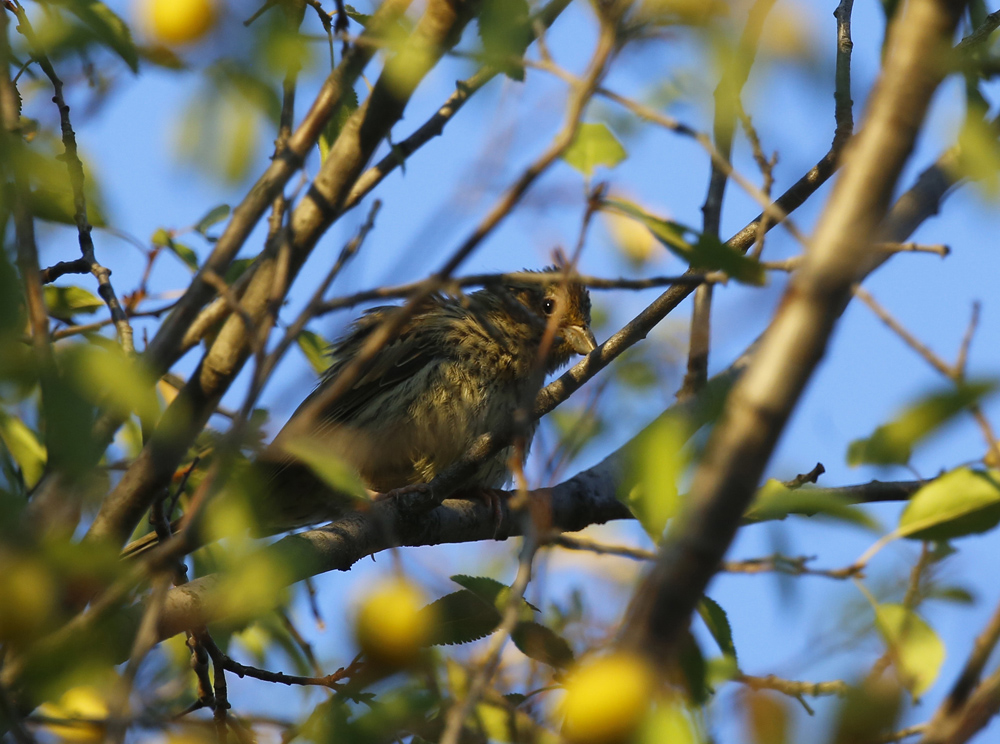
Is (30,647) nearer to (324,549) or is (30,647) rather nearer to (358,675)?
(358,675)

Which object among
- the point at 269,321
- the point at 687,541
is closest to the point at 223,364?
the point at 269,321

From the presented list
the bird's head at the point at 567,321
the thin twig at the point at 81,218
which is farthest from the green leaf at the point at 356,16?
the bird's head at the point at 567,321

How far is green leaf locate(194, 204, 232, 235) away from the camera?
173 inches

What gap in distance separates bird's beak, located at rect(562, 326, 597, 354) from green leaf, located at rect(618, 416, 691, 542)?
390 centimetres

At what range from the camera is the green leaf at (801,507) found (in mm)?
1847

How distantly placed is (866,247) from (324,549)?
2.40 meters

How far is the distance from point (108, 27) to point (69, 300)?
2.10 meters

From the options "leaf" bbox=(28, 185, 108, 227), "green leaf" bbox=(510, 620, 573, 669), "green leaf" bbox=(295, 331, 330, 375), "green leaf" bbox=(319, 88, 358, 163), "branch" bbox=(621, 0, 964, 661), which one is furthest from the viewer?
"green leaf" bbox=(295, 331, 330, 375)

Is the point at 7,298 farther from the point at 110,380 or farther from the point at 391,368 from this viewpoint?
the point at 391,368

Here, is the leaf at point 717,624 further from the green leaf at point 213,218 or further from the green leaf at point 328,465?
the green leaf at point 213,218

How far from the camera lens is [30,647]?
1699mm

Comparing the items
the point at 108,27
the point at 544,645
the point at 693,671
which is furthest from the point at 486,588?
the point at 108,27

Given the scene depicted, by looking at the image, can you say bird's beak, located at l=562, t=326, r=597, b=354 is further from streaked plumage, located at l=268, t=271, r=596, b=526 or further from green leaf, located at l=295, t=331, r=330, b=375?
green leaf, located at l=295, t=331, r=330, b=375

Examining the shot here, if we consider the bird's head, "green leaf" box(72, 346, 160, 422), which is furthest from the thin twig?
the bird's head
